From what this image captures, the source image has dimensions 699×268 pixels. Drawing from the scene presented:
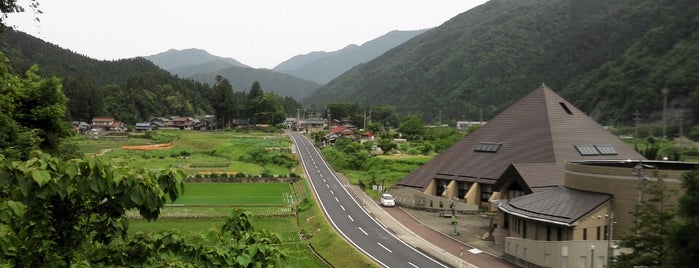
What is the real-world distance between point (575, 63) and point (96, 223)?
496 ft

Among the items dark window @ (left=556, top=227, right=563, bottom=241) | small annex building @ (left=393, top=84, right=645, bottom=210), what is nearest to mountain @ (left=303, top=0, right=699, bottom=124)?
small annex building @ (left=393, top=84, right=645, bottom=210)

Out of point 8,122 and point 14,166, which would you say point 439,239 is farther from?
point 14,166

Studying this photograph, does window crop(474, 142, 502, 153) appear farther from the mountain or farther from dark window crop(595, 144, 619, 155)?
the mountain

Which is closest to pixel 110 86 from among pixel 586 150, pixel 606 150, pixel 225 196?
pixel 225 196

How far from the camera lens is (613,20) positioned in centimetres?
14838

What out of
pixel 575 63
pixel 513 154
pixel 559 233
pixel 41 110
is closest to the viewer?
pixel 41 110

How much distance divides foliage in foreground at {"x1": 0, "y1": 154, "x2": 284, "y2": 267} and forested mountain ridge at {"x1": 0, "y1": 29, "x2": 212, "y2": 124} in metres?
101

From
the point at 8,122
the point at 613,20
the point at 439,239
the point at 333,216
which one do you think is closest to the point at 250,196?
the point at 333,216

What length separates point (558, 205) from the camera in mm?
24156

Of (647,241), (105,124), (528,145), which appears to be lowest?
(647,241)

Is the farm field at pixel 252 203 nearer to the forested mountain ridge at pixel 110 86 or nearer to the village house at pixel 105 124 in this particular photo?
the village house at pixel 105 124

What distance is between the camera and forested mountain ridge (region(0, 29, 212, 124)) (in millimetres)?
102438

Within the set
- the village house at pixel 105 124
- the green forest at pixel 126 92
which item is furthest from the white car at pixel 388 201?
the village house at pixel 105 124

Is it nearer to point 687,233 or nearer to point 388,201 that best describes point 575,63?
point 388,201
